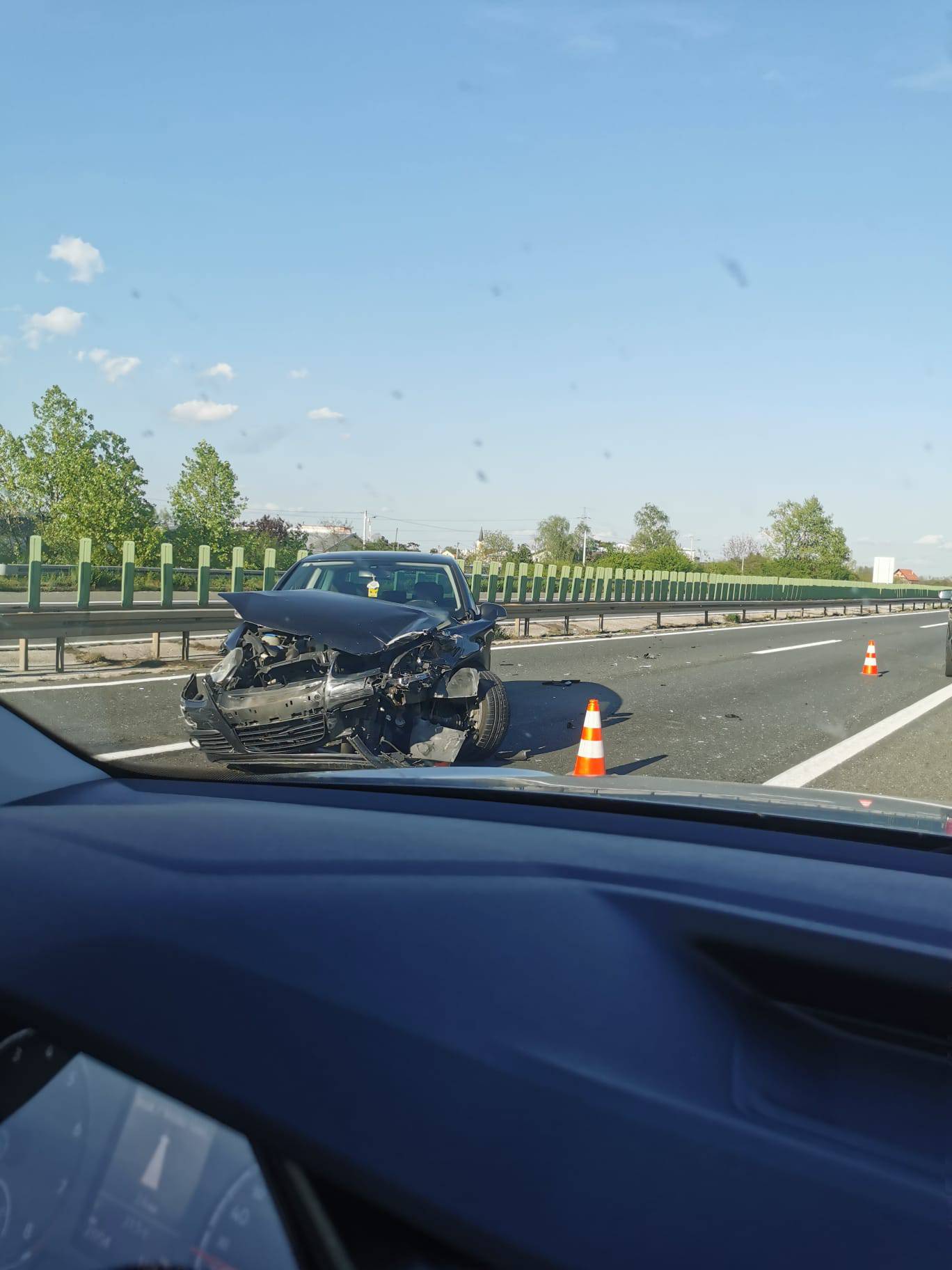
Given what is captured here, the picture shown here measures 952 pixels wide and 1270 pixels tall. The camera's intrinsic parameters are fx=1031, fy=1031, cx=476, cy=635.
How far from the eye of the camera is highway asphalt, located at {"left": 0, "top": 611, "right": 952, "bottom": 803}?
7.00m

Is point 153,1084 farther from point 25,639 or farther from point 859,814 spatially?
point 25,639

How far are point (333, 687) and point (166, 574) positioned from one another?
29.6ft

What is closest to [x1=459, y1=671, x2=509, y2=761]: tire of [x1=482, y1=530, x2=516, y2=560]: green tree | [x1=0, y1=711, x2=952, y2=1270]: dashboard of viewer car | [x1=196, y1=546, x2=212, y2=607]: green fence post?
[x1=196, y1=546, x2=212, y2=607]: green fence post

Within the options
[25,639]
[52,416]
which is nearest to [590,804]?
[25,639]

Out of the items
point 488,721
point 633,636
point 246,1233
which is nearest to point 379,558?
point 488,721

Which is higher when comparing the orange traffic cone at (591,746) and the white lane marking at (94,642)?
the white lane marking at (94,642)

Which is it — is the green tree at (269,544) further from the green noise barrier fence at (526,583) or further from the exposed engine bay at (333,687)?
the exposed engine bay at (333,687)

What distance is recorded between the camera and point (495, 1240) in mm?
912

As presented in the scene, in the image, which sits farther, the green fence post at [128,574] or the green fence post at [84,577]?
the green fence post at [128,574]

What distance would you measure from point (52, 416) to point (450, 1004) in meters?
4.73

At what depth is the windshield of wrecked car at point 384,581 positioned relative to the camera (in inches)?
329

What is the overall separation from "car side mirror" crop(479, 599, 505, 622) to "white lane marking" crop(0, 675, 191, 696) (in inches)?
91.1

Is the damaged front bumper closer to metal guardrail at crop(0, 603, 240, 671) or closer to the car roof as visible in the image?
metal guardrail at crop(0, 603, 240, 671)

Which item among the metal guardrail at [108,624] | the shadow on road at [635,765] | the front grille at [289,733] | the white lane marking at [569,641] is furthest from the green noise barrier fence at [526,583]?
the shadow on road at [635,765]
